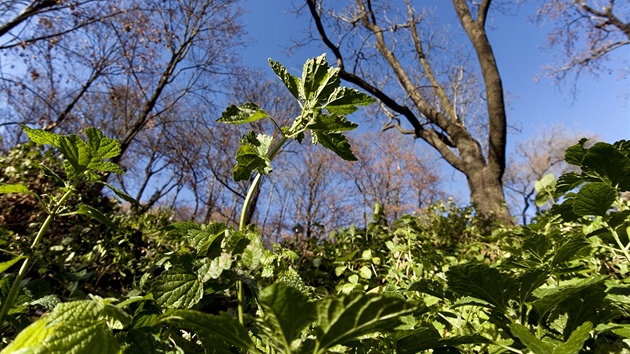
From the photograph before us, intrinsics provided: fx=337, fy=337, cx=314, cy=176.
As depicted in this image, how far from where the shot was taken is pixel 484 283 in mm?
402

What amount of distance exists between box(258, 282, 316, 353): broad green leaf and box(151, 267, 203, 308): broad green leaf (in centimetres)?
18

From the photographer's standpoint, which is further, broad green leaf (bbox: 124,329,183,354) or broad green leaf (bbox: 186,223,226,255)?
broad green leaf (bbox: 186,223,226,255)

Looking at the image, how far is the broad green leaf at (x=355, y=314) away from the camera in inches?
9.0

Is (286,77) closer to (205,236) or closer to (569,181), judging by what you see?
(205,236)

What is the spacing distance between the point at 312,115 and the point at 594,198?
451 millimetres

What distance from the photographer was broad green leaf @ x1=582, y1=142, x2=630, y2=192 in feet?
1.65

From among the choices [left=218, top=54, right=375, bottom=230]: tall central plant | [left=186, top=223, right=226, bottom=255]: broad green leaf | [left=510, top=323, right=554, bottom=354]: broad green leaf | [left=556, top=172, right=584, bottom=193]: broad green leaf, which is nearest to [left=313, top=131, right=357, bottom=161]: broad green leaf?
[left=218, top=54, right=375, bottom=230]: tall central plant

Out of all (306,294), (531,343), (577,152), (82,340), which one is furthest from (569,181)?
(82,340)

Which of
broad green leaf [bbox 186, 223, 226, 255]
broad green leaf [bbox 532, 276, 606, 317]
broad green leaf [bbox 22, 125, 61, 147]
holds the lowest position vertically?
broad green leaf [bbox 532, 276, 606, 317]

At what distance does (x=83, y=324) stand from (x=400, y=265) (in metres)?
1.15

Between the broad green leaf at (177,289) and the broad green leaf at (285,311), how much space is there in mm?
177

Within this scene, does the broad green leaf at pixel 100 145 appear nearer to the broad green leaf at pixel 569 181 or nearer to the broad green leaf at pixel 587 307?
the broad green leaf at pixel 587 307

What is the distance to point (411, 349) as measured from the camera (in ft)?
1.30

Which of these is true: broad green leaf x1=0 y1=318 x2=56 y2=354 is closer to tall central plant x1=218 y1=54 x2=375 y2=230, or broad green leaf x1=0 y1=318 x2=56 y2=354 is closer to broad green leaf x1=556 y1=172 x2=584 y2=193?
tall central plant x1=218 y1=54 x2=375 y2=230
